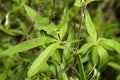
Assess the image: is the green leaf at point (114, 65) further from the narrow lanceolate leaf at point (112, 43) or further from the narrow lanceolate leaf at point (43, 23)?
the narrow lanceolate leaf at point (43, 23)

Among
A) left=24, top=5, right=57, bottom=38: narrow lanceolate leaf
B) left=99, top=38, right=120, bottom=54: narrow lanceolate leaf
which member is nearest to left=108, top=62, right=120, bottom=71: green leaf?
left=99, top=38, right=120, bottom=54: narrow lanceolate leaf

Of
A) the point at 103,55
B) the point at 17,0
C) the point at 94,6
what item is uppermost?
the point at 17,0

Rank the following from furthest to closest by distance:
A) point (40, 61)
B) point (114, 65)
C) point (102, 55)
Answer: point (114, 65), point (102, 55), point (40, 61)

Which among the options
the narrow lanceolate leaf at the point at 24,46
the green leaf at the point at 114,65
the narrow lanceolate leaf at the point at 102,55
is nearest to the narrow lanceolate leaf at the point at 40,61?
the narrow lanceolate leaf at the point at 24,46

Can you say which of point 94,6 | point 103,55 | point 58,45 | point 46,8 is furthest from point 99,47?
point 94,6

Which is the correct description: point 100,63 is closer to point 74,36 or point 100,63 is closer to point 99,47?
point 99,47

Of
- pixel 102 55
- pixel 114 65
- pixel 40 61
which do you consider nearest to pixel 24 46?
pixel 40 61

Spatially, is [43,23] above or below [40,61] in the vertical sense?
above

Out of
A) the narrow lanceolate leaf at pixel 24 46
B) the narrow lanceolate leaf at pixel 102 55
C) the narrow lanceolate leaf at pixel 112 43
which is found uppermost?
the narrow lanceolate leaf at pixel 24 46

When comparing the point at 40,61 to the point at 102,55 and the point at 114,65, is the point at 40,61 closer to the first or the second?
the point at 102,55

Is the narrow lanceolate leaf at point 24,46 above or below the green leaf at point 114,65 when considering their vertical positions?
above

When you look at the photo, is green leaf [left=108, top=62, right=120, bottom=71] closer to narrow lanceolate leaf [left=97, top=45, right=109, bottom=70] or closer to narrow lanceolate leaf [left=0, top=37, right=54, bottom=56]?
narrow lanceolate leaf [left=97, top=45, right=109, bottom=70]
